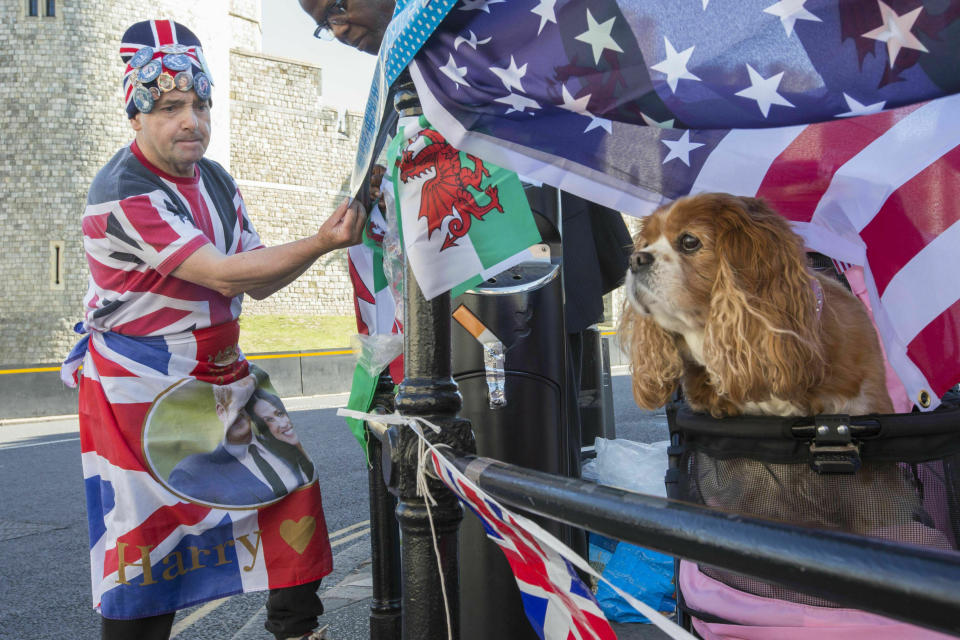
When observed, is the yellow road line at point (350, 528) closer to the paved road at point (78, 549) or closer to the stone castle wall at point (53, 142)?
the paved road at point (78, 549)

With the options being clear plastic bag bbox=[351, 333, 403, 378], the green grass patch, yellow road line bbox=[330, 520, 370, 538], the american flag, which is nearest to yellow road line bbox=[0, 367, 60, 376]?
the green grass patch

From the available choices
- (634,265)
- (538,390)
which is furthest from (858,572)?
(538,390)

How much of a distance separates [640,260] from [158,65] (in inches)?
61.4

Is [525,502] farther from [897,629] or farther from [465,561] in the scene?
[465,561]

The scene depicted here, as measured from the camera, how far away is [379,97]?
166cm

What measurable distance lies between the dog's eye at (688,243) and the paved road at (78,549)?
1709mm

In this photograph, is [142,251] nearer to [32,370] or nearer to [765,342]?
[765,342]

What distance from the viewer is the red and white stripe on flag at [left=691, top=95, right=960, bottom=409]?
1.35 metres

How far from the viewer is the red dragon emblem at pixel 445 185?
5.12ft

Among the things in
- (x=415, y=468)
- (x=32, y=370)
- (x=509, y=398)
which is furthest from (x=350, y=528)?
(x=32, y=370)

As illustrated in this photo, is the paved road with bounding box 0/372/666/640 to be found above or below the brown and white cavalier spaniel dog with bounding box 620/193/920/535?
below

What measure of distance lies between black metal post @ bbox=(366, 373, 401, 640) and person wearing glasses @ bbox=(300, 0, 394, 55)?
1037 millimetres

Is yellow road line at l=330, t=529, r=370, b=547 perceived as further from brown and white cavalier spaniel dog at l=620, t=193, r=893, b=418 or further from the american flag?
the american flag

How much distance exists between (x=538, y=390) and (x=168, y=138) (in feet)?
4.47
